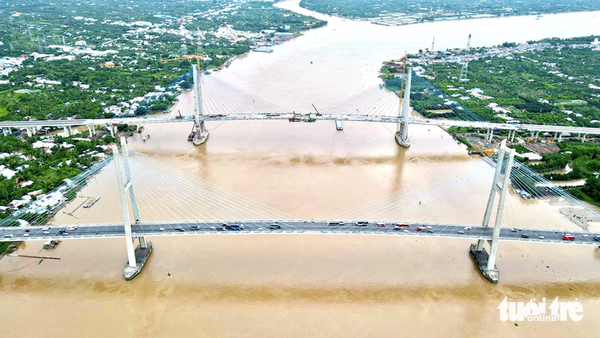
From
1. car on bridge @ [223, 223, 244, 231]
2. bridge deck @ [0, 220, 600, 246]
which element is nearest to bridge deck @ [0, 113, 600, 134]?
bridge deck @ [0, 220, 600, 246]

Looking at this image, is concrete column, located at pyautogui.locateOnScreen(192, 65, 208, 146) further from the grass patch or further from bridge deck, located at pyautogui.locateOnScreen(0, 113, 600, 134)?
the grass patch

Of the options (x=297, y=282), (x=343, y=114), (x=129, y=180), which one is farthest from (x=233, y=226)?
(x=343, y=114)

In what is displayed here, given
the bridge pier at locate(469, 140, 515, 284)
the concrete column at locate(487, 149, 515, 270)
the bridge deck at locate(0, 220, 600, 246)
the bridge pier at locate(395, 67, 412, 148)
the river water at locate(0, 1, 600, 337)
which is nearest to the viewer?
the river water at locate(0, 1, 600, 337)

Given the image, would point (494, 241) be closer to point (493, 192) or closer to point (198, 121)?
point (493, 192)

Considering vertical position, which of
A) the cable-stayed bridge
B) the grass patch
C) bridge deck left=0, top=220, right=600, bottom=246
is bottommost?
the grass patch

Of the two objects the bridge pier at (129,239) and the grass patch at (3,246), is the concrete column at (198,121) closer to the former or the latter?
the bridge pier at (129,239)

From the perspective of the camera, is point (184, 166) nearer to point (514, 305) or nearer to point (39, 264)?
point (39, 264)
